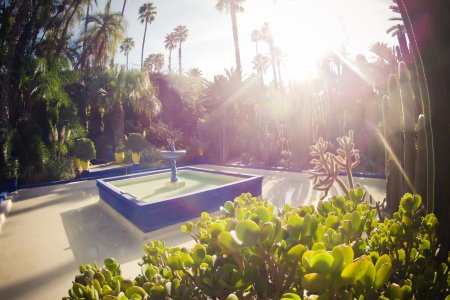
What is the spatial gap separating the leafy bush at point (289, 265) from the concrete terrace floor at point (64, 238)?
9.79 ft

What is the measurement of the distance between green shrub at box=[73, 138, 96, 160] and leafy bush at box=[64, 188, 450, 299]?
12.6m

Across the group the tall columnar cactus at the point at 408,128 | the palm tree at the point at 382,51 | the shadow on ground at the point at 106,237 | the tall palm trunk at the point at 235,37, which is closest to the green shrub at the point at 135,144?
the shadow on ground at the point at 106,237

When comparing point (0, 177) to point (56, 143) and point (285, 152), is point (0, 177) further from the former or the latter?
point (285, 152)

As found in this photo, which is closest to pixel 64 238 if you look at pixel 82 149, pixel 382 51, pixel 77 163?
pixel 77 163

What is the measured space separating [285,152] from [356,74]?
1341 cm

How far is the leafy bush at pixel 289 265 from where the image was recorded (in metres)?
0.77

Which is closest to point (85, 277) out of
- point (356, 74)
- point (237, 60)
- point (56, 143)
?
point (56, 143)

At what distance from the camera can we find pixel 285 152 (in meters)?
13.1

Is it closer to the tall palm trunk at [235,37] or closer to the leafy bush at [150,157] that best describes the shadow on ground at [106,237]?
the leafy bush at [150,157]

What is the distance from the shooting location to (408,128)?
10.4ft

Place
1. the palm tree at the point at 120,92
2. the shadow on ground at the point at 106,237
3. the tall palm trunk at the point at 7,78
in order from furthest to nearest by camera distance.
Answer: the palm tree at the point at 120,92
the tall palm trunk at the point at 7,78
the shadow on ground at the point at 106,237

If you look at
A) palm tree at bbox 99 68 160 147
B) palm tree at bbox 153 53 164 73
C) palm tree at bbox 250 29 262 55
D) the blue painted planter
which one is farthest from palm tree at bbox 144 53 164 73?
the blue painted planter

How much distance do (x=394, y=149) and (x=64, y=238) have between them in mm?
6150

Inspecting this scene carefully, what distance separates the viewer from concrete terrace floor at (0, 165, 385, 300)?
364cm
